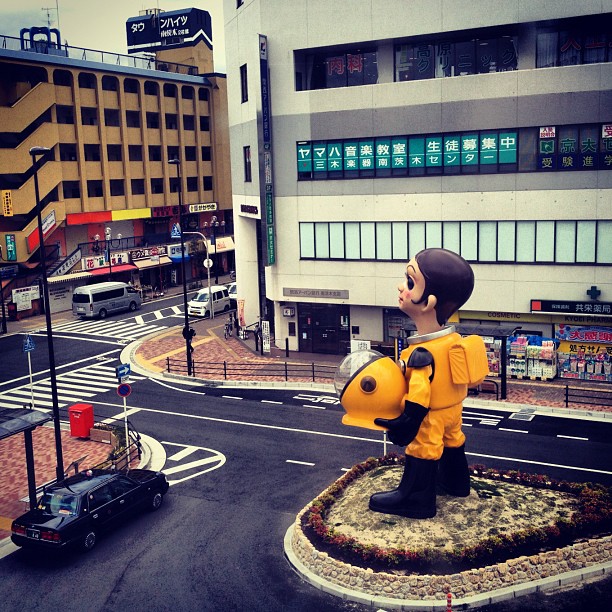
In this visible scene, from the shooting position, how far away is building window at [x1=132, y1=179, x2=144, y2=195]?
226 feet

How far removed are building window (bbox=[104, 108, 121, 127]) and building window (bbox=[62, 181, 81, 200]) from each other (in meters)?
7.42

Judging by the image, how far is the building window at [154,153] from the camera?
69938 mm

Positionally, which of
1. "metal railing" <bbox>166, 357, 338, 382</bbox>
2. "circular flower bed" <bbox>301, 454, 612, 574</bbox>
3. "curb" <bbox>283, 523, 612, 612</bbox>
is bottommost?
"curb" <bbox>283, 523, 612, 612</bbox>

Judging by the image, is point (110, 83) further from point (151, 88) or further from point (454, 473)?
point (454, 473)

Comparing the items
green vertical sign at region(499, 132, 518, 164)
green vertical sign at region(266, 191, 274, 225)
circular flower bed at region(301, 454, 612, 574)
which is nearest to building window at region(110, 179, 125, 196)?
green vertical sign at region(266, 191, 274, 225)

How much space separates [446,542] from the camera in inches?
711

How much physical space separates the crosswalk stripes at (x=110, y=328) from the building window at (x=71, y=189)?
1293 cm

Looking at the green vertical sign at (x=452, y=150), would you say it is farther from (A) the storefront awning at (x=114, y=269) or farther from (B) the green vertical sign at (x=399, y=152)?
(A) the storefront awning at (x=114, y=269)

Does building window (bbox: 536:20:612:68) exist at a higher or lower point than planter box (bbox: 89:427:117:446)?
higher

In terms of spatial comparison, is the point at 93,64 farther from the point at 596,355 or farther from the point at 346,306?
the point at 596,355

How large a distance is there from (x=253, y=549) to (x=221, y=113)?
6315 cm

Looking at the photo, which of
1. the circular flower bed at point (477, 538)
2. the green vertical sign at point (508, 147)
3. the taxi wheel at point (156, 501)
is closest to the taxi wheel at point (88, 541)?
the taxi wheel at point (156, 501)

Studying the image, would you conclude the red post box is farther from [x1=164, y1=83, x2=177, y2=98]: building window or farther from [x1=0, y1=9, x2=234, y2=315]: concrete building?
[x1=164, y1=83, x2=177, y2=98]: building window

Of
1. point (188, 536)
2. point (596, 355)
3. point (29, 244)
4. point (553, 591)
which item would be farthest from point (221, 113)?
point (553, 591)
